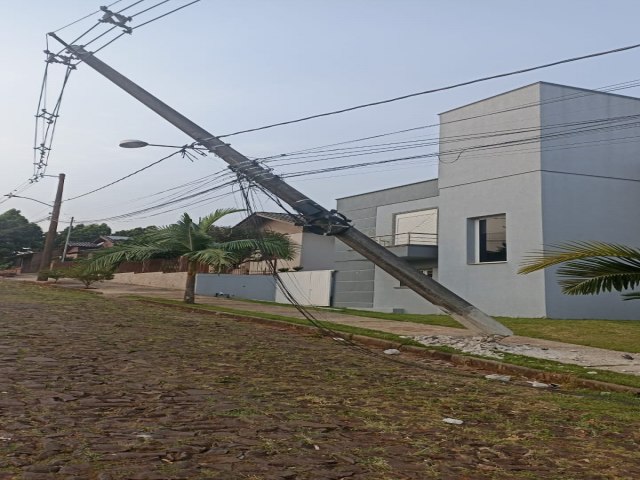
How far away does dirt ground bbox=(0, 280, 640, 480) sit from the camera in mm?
3723

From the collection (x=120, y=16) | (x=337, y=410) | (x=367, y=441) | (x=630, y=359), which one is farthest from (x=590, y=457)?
(x=120, y=16)

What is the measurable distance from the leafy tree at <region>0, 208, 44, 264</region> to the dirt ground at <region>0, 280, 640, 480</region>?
2308 inches

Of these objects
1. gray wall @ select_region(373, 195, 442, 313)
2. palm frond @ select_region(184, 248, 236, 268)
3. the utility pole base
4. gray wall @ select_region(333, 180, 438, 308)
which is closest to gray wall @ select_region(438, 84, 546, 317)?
gray wall @ select_region(373, 195, 442, 313)

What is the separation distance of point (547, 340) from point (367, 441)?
410 inches

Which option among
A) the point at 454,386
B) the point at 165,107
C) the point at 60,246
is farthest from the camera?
the point at 60,246

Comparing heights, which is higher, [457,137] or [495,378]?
[457,137]

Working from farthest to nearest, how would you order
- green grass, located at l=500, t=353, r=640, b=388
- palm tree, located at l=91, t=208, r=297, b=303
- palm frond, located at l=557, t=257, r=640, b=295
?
palm tree, located at l=91, t=208, r=297, b=303
green grass, located at l=500, t=353, r=640, b=388
palm frond, located at l=557, t=257, r=640, b=295

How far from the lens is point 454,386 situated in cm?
766

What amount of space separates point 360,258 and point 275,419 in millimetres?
23755

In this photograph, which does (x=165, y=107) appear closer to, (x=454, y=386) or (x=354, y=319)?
(x=354, y=319)

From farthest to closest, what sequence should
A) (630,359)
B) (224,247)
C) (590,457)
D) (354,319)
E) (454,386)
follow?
(224,247)
(354,319)
(630,359)
(454,386)
(590,457)

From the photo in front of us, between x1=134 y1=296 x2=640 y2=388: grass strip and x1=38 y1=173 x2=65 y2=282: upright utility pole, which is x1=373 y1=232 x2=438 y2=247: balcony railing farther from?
x1=38 y1=173 x2=65 y2=282: upright utility pole

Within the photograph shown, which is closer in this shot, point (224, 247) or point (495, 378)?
point (495, 378)

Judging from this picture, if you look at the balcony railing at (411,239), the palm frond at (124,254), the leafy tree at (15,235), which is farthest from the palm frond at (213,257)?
the leafy tree at (15,235)
